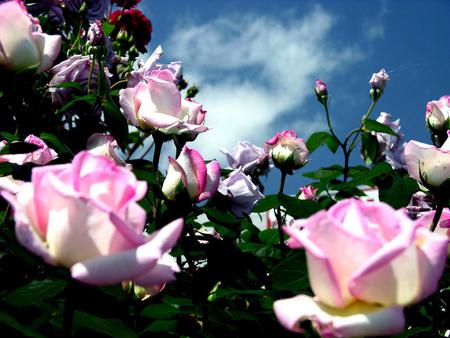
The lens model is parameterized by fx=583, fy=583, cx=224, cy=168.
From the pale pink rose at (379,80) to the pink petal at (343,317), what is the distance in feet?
8.20

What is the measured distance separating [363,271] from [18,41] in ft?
2.22

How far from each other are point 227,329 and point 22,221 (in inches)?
16.0

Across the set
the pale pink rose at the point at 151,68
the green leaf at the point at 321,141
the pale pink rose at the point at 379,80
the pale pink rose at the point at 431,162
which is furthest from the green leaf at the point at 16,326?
the pale pink rose at the point at 379,80

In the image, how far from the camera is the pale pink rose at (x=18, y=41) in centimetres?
94

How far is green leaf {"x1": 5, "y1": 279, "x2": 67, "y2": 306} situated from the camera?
84 centimetres

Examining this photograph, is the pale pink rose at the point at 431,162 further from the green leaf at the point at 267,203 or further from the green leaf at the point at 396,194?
the green leaf at the point at 267,203

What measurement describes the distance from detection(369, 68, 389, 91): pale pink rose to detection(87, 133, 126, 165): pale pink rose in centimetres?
191

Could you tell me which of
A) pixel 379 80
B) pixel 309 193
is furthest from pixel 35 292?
pixel 379 80

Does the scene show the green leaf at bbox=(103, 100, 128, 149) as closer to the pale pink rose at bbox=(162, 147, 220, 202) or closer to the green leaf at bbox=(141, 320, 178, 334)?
the pale pink rose at bbox=(162, 147, 220, 202)

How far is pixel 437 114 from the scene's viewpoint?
188cm

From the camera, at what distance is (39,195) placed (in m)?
0.61

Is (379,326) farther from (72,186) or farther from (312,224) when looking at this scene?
(72,186)

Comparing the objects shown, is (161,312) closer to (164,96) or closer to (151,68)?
(164,96)

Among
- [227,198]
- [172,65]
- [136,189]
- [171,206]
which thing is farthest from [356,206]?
[172,65]
